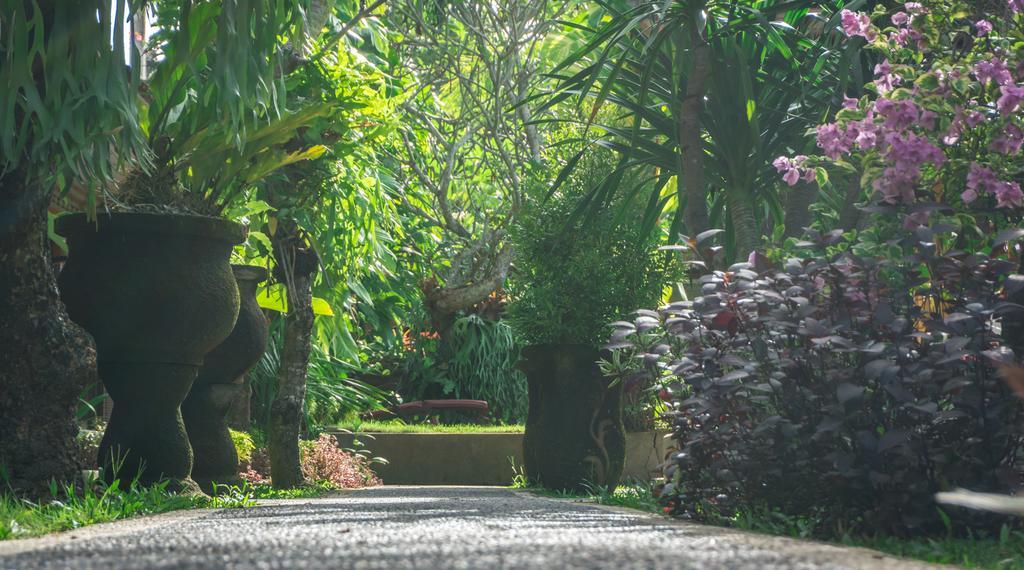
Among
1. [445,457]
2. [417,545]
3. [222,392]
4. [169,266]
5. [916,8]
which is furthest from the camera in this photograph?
[445,457]

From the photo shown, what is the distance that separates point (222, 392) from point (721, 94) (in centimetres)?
389

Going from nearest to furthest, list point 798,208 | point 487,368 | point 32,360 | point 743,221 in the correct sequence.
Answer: point 32,360 → point 743,221 → point 798,208 → point 487,368

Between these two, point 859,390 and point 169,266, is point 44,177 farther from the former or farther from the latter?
point 859,390

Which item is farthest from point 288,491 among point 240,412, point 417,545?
point 417,545

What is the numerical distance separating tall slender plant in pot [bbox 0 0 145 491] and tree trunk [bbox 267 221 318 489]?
196 cm

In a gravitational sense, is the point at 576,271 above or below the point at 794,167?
below

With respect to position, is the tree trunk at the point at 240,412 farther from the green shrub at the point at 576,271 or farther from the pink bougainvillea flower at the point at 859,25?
the pink bougainvillea flower at the point at 859,25

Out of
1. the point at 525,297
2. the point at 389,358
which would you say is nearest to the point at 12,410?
the point at 525,297

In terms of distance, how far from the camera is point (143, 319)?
4.89 meters

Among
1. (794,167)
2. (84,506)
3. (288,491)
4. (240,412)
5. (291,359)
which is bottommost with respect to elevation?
(288,491)

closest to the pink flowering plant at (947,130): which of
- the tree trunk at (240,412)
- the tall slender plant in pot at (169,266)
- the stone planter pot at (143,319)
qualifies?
the tall slender plant in pot at (169,266)

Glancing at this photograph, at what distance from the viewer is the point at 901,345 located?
351cm

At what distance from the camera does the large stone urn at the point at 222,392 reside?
5801 millimetres

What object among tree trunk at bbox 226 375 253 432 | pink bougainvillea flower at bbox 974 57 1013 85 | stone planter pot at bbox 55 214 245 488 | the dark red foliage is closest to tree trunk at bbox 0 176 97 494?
stone planter pot at bbox 55 214 245 488
